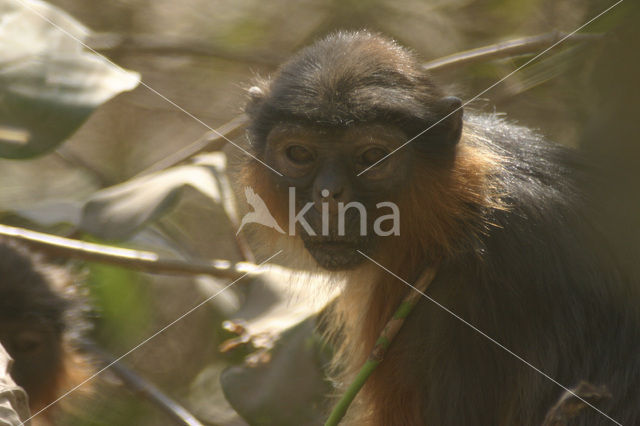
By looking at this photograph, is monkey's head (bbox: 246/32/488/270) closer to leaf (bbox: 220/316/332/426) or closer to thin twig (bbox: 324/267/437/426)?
thin twig (bbox: 324/267/437/426)

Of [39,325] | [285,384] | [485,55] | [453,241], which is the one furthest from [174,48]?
[453,241]

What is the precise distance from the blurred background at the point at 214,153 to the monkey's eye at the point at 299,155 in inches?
33.9

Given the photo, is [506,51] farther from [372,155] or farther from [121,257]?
[121,257]

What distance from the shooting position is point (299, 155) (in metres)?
3.94

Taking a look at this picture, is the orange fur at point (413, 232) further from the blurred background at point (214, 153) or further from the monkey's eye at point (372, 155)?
the blurred background at point (214, 153)

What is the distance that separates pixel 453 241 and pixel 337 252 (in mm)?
553

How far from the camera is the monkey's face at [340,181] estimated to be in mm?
3732

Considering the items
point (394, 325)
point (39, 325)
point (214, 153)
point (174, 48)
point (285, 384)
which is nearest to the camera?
point (394, 325)

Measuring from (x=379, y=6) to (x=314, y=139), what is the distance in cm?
411

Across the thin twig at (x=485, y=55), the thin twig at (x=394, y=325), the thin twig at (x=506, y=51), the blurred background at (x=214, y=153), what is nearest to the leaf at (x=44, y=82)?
the blurred background at (x=214, y=153)

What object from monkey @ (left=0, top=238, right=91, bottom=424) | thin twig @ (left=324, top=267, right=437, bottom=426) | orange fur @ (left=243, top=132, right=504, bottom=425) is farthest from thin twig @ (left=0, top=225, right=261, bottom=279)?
Result: thin twig @ (left=324, top=267, right=437, bottom=426)

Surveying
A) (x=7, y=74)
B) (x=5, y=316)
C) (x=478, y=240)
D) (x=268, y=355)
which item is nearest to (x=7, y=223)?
(x=5, y=316)

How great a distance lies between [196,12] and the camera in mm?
8609

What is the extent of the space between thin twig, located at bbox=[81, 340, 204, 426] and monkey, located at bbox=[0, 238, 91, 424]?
0.67 feet
